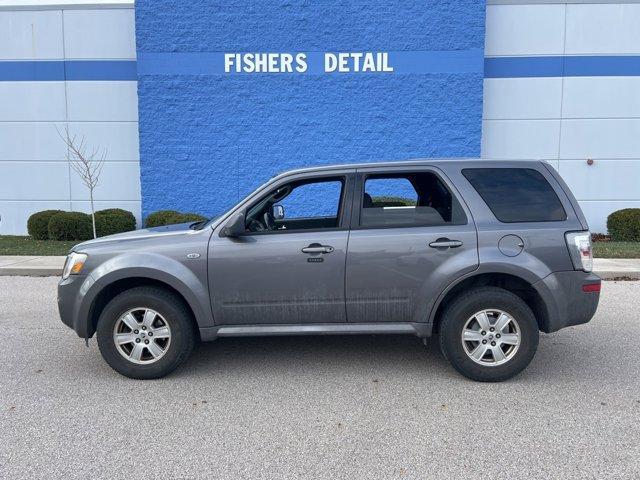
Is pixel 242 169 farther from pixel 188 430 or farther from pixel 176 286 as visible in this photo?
pixel 188 430

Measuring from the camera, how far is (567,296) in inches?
164

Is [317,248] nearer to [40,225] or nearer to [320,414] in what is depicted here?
[320,414]

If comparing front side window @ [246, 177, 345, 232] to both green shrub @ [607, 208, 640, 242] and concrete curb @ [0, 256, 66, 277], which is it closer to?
concrete curb @ [0, 256, 66, 277]

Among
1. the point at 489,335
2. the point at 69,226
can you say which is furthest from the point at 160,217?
the point at 489,335

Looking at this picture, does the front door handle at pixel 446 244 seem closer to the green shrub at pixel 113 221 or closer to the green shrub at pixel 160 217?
the green shrub at pixel 160 217

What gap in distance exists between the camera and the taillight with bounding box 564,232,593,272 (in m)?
4.16

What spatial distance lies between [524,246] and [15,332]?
5.70 m

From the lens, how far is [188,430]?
3.43 metres

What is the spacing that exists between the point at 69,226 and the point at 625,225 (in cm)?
1503

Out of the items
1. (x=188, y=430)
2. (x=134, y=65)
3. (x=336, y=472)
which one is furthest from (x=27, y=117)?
(x=336, y=472)

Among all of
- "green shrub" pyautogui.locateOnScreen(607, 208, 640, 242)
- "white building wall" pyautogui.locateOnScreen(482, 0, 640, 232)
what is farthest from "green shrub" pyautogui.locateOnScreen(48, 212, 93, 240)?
"green shrub" pyautogui.locateOnScreen(607, 208, 640, 242)

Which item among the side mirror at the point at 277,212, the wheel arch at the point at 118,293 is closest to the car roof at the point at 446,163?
the side mirror at the point at 277,212

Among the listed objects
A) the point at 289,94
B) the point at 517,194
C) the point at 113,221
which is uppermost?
the point at 289,94

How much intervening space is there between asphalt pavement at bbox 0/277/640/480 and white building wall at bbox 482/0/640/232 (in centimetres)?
1009
